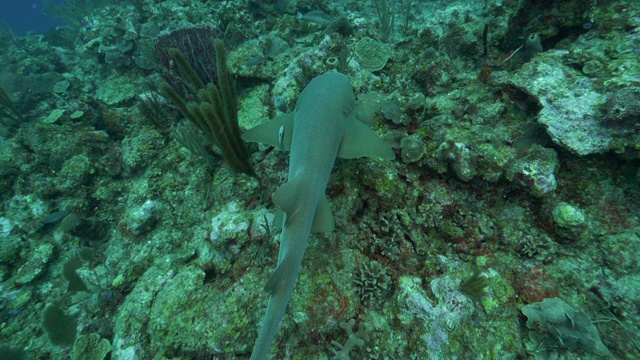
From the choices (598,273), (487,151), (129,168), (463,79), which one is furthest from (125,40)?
(598,273)

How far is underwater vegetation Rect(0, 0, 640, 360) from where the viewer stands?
2.50m

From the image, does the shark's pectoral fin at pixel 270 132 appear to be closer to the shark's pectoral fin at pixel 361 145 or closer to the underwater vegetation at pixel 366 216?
the underwater vegetation at pixel 366 216

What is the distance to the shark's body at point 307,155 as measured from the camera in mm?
2068

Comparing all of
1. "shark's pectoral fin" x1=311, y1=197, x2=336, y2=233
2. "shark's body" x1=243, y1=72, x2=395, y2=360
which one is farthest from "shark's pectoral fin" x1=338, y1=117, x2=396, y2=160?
"shark's pectoral fin" x1=311, y1=197, x2=336, y2=233

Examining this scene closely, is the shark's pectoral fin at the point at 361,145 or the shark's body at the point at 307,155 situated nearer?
the shark's body at the point at 307,155

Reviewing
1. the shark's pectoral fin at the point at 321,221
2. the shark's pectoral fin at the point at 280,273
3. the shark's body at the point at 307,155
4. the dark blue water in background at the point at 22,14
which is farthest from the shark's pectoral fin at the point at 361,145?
the dark blue water in background at the point at 22,14

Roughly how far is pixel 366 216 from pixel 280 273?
1391mm

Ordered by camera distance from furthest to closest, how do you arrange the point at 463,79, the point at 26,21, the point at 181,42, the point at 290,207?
the point at 26,21 → the point at 181,42 → the point at 463,79 → the point at 290,207

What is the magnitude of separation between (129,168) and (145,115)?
1.07 meters

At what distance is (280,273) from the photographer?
2.05 meters

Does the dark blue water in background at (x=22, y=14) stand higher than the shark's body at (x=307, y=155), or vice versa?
the dark blue water in background at (x=22, y=14)

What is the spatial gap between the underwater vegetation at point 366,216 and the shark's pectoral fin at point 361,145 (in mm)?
21

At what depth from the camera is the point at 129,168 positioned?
4.65 metres

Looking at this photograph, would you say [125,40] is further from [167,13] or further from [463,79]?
[463,79]
